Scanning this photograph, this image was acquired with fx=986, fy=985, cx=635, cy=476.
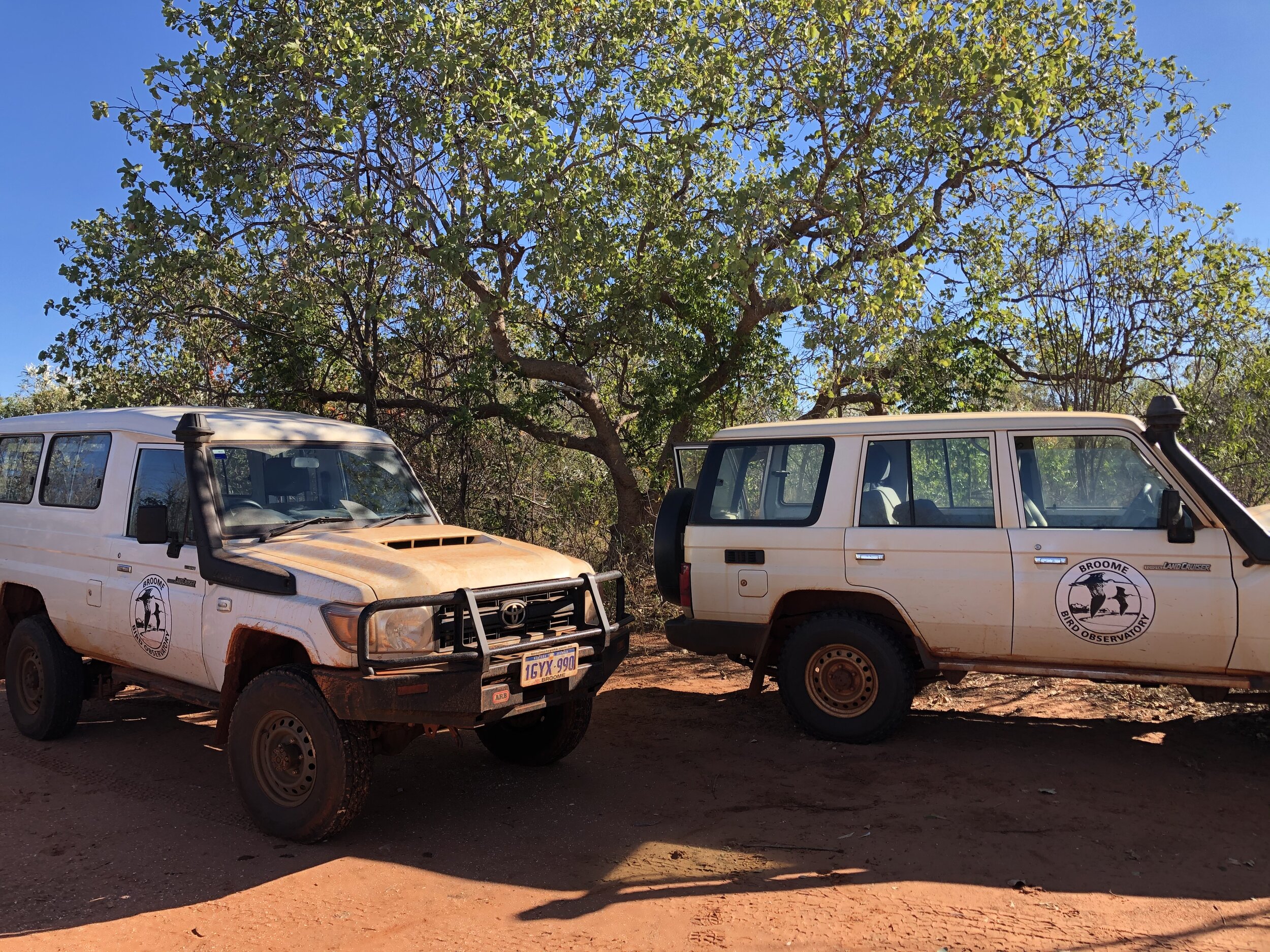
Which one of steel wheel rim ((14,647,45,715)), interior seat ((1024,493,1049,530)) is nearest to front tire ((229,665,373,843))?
steel wheel rim ((14,647,45,715))

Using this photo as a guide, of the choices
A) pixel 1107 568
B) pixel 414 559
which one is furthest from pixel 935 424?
pixel 414 559

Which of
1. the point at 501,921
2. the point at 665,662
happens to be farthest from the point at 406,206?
the point at 501,921

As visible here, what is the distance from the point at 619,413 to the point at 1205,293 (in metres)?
6.83

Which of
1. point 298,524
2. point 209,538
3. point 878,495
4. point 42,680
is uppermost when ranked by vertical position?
point 878,495

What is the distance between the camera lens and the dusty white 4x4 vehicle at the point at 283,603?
15.3ft

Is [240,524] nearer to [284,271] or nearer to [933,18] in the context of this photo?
[284,271]

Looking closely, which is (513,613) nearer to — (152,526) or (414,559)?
(414,559)

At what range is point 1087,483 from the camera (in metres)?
5.83

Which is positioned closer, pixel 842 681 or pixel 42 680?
pixel 842 681

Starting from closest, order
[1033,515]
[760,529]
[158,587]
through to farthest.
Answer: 1. [158,587]
2. [1033,515]
3. [760,529]

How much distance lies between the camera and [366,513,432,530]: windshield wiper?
6.00 metres

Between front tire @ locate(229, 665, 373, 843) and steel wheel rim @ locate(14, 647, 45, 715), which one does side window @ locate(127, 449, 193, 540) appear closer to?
front tire @ locate(229, 665, 373, 843)

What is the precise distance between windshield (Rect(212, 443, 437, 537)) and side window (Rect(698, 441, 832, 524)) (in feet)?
6.51

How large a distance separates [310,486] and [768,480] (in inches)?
118
